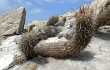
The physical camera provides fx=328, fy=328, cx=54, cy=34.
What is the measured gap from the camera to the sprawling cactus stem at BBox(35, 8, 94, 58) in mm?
10750

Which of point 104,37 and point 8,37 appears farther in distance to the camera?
point 8,37

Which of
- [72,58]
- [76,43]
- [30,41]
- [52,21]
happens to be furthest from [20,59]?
[52,21]

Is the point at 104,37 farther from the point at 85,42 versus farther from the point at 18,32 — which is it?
the point at 18,32

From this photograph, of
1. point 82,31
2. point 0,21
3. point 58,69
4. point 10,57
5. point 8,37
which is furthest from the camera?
point 0,21

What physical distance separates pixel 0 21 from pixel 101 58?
7151 mm

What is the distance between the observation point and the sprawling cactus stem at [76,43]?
423 inches

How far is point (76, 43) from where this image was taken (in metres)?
11.1

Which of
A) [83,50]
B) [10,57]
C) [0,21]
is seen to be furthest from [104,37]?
[0,21]

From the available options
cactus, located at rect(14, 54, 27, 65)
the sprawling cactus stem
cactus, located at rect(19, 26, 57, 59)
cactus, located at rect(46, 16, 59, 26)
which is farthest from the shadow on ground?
cactus, located at rect(46, 16, 59, 26)

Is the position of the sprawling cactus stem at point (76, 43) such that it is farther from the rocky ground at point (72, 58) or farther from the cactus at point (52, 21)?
the cactus at point (52, 21)

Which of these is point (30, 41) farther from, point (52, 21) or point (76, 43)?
point (52, 21)

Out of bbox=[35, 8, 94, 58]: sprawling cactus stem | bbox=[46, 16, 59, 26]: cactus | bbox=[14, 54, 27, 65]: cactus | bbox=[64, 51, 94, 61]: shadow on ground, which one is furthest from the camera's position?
A: bbox=[46, 16, 59, 26]: cactus

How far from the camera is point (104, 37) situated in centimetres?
1360

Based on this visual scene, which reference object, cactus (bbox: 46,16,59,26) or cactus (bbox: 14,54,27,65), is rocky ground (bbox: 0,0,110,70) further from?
cactus (bbox: 46,16,59,26)
